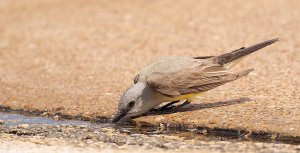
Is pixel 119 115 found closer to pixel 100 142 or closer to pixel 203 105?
pixel 100 142

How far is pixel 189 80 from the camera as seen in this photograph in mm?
8922

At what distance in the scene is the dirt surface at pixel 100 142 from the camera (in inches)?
292

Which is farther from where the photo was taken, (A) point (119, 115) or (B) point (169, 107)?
(B) point (169, 107)

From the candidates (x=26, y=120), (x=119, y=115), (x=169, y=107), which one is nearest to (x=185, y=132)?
(x=119, y=115)

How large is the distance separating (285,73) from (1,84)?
432cm

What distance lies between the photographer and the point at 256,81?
416 inches

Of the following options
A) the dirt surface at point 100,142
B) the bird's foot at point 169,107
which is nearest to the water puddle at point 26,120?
the dirt surface at point 100,142

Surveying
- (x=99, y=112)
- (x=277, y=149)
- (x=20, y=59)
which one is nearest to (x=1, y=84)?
(x=20, y=59)

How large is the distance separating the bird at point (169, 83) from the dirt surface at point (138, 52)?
22 cm

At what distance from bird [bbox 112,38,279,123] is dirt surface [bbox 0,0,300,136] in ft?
0.72

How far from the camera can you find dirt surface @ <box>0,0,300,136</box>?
9125 millimetres

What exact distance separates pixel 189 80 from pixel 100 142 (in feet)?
5.21

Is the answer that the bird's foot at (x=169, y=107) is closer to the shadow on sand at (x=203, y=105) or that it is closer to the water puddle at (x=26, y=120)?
the shadow on sand at (x=203, y=105)

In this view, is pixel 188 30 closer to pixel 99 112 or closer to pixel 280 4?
pixel 280 4
